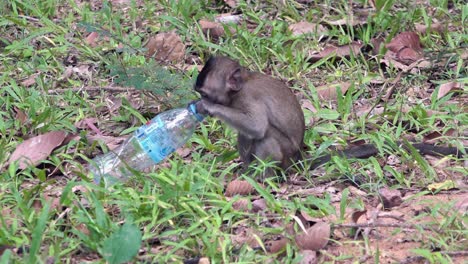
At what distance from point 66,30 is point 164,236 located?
13.2 ft

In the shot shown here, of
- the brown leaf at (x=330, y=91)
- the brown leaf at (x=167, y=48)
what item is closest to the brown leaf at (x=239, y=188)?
the brown leaf at (x=330, y=91)

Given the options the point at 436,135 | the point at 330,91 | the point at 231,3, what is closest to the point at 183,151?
the point at 330,91

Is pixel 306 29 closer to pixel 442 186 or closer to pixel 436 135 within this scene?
pixel 436 135

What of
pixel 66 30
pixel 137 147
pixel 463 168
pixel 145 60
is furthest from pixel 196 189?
pixel 66 30

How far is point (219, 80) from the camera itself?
22.5 ft

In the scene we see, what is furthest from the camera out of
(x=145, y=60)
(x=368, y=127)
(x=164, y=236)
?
(x=145, y=60)

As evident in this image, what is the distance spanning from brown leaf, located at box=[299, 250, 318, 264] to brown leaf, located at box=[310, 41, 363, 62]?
133 inches

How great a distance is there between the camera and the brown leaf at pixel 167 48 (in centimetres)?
868

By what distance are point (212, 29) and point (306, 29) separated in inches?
34.3

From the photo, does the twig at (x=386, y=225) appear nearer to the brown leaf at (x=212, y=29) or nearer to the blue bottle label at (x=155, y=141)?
the blue bottle label at (x=155, y=141)

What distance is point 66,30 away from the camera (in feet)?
29.8

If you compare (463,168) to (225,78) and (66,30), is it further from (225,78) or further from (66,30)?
(66,30)

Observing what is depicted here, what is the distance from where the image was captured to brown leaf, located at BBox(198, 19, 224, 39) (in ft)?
29.1

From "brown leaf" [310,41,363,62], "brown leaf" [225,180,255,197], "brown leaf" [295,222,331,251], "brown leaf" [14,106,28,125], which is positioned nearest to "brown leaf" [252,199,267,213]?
"brown leaf" [225,180,255,197]
